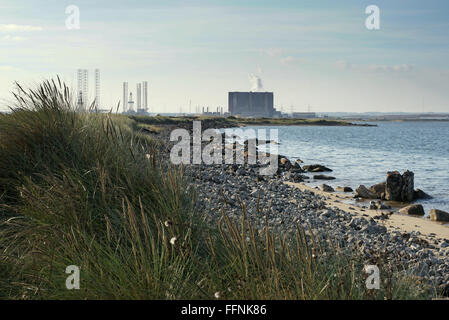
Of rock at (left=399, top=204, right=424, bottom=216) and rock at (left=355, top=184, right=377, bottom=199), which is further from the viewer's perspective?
rock at (left=355, top=184, right=377, bottom=199)

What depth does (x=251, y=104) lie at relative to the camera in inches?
6181

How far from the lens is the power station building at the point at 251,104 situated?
15638 cm

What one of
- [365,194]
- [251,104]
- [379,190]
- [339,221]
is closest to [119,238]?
[339,221]

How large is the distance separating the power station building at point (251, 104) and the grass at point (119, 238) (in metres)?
151

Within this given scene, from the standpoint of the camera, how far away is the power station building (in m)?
156

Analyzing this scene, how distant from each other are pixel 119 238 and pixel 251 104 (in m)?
156

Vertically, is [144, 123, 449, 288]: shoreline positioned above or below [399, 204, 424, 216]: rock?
above

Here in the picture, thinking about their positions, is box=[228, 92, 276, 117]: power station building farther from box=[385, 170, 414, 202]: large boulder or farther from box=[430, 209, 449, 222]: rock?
box=[430, 209, 449, 222]: rock

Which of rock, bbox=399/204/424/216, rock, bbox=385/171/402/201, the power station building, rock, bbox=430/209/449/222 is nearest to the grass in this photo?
rock, bbox=430/209/449/222

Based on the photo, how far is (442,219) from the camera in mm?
10109

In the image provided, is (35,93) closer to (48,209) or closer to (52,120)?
(52,120)

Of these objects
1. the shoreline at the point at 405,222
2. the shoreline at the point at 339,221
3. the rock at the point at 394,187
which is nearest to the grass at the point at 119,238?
the shoreline at the point at 339,221

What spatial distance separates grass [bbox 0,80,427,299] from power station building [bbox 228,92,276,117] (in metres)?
151

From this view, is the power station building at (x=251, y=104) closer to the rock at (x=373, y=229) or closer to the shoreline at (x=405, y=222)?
the shoreline at (x=405, y=222)
